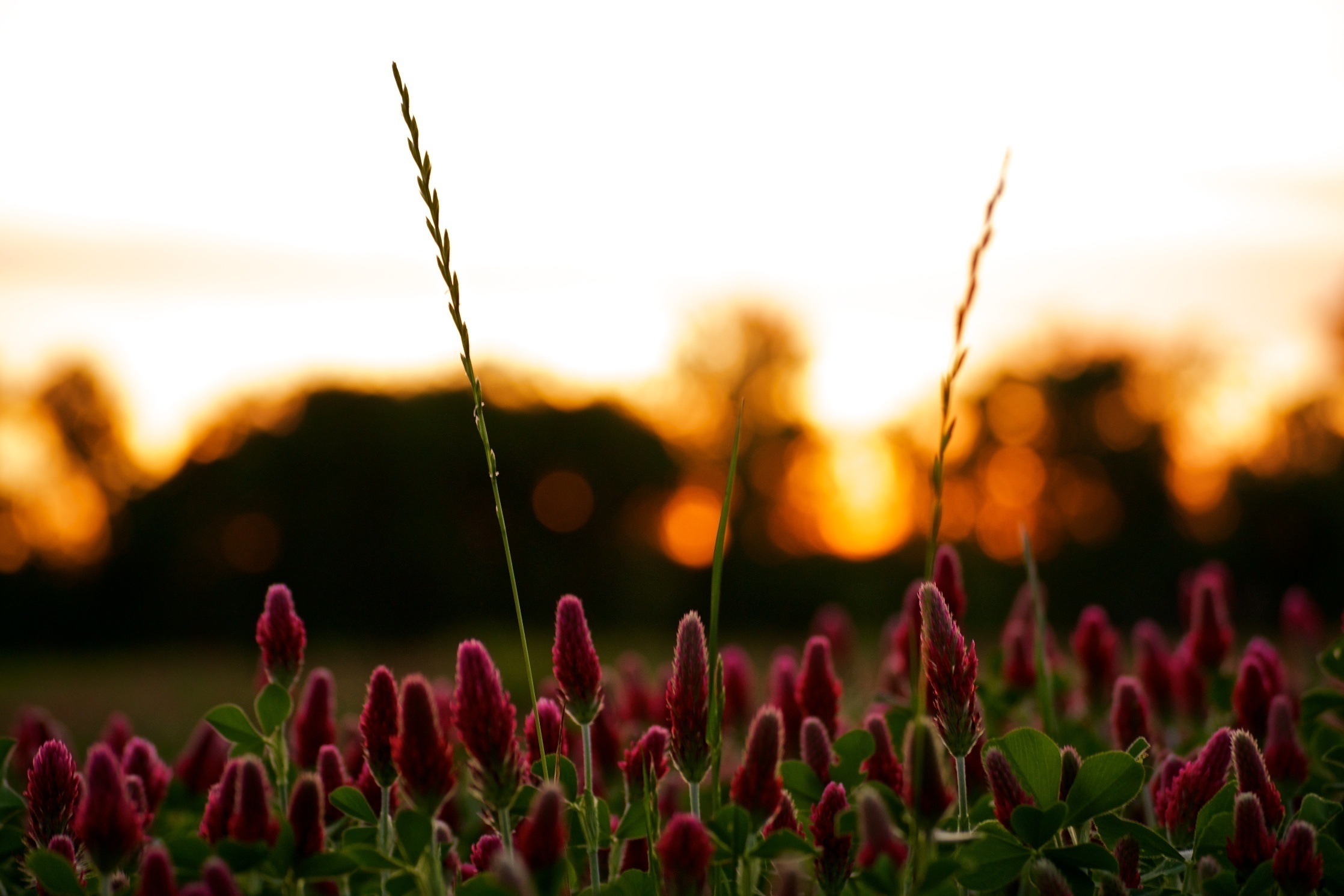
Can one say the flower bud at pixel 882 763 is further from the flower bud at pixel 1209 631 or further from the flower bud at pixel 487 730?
the flower bud at pixel 1209 631

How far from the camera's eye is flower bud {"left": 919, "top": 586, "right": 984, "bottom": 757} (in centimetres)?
155

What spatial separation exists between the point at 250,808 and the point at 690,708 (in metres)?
0.63

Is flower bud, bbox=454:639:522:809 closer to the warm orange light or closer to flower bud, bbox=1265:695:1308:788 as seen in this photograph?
flower bud, bbox=1265:695:1308:788

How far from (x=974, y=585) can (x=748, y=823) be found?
2773cm

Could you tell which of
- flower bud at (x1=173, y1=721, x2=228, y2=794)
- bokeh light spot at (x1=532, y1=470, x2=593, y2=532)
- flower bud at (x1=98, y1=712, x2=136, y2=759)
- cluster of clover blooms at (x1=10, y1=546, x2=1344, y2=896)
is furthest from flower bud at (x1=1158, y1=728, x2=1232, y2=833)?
bokeh light spot at (x1=532, y1=470, x2=593, y2=532)

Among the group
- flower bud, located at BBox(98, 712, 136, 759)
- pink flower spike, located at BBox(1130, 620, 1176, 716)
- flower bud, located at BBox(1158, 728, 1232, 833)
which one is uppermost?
flower bud, located at BBox(1158, 728, 1232, 833)

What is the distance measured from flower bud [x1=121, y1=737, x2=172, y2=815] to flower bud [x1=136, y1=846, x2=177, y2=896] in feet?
2.69

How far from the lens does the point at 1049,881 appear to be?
1503 millimetres

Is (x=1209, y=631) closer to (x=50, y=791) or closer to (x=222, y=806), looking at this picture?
(x=222, y=806)

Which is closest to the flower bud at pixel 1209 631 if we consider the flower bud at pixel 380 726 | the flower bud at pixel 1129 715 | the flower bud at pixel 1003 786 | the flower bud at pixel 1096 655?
the flower bud at pixel 1096 655

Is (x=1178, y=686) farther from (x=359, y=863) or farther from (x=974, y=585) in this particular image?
(x=974, y=585)

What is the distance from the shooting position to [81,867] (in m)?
1.99

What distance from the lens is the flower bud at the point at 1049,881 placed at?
150 centimetres

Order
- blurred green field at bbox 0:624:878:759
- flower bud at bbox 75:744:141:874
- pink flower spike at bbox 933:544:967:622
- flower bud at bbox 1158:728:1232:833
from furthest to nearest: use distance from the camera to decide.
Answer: blurred green field at bbox 0:624:878:759
pink flower spike at bbox 933:544:967:622
flower bud at bbox 1158:728:1232:833
flower bud at bbox 75:744:141:874
